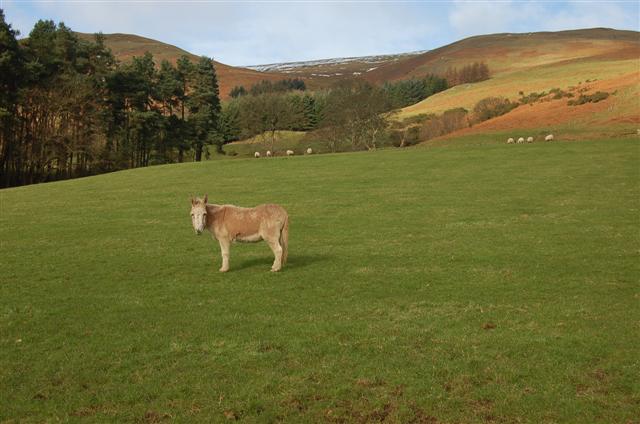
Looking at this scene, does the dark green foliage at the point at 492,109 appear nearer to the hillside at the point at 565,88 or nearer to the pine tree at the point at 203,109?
the hillside at the point at 565,88

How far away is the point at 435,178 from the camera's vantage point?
3628 centimetres

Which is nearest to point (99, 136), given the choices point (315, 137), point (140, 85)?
point (140, 85)

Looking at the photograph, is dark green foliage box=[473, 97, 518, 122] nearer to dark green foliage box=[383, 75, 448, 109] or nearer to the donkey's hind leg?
dark green foliage box=[383, 75, 448, 109]

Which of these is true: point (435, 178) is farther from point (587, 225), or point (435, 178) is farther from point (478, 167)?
point (587, 225)

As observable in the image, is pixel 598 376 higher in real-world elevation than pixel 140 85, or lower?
lower

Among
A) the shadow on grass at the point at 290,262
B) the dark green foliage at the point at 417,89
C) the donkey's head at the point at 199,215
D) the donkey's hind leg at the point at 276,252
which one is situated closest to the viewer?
the donkey's head at the point at 199,215

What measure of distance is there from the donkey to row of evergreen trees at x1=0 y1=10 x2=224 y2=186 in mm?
49025

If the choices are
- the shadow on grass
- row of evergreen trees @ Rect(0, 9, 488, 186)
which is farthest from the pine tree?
the shadow on grass

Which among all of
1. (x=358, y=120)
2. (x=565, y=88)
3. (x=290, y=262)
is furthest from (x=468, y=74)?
(x=290, y=262)

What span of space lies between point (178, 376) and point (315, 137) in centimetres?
9088

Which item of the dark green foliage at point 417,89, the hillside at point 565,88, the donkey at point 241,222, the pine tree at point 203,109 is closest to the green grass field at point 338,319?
the donkey at point 241,222

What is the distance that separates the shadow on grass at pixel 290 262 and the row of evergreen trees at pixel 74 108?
48.2 meters

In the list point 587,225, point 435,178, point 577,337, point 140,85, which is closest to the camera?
point 577,337

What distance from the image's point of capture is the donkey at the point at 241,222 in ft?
46.0
